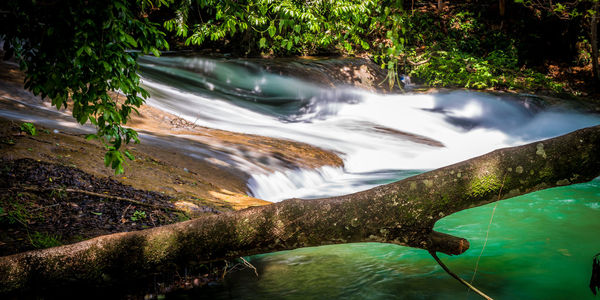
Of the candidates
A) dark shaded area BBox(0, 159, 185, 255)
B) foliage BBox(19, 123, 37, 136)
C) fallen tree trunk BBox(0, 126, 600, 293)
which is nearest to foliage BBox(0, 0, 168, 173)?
fallen tree trunk BBox(0, 126, 600, 293)

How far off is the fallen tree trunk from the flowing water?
132cm

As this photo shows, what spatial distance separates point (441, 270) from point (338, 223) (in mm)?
2404

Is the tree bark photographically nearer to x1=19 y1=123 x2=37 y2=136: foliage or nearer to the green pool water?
the green pool water

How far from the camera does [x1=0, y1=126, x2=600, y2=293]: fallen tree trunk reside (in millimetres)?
2504

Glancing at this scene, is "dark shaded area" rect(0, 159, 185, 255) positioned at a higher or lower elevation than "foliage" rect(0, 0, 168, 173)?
lower

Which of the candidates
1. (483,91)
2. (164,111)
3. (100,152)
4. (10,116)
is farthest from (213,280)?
(483,91)

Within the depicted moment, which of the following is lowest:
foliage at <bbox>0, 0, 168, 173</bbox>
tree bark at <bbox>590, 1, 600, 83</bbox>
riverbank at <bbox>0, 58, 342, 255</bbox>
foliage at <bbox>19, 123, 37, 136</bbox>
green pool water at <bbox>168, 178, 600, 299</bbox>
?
green pool water at <bbox>168, 178, 600, 299</bbox>

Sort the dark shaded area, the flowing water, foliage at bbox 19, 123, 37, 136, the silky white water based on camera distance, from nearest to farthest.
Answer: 1. the dark shaded area
2. the flowing water
3. foliage at bbox 19, 123, 37, 136
4. the silky white water

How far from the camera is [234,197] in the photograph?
6184 mm

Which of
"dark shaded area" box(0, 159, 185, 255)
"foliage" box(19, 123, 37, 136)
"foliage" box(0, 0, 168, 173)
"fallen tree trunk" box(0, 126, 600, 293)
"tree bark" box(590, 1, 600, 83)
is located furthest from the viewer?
"tree bark" box(590, 1, 600, 83)

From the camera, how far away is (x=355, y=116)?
15125mm

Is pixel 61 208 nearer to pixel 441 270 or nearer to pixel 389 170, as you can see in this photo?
pixel 441 270

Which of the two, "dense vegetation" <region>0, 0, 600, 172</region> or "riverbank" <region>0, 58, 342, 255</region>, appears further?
"riverbank" <region>0, 58, 342, 255</region>

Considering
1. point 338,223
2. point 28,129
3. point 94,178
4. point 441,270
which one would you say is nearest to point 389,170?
point 441,270
